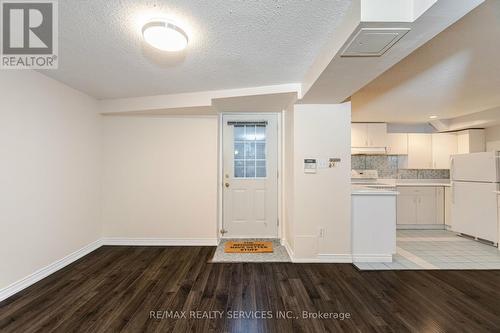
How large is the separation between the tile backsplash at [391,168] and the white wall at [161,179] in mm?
3469

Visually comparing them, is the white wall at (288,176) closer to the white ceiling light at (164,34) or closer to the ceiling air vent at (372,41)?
the ceiling air vent at (372,41)

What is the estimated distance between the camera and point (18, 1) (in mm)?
1488

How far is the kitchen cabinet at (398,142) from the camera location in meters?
4.82

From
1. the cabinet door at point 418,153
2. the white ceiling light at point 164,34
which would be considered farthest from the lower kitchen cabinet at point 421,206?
the white ceiling light at point 164,34

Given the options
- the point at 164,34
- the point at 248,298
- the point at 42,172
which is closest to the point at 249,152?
the point at 248,298

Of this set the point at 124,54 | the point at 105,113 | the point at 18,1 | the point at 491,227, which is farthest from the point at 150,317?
the point at 491,227

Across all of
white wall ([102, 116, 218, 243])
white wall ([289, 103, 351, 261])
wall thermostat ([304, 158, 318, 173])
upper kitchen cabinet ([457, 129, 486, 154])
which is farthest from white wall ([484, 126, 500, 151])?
white wall ([102, 116, 218, 243])

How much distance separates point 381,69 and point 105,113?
145 inches

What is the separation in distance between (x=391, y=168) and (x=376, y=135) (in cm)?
88

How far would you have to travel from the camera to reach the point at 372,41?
1468 mm

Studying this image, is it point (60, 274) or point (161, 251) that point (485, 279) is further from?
point (60, 274)

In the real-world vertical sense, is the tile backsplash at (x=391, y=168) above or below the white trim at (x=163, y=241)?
above

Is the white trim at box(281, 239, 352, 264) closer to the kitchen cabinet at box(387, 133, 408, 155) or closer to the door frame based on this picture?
the door frame

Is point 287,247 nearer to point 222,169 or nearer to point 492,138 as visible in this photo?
point 222,169
